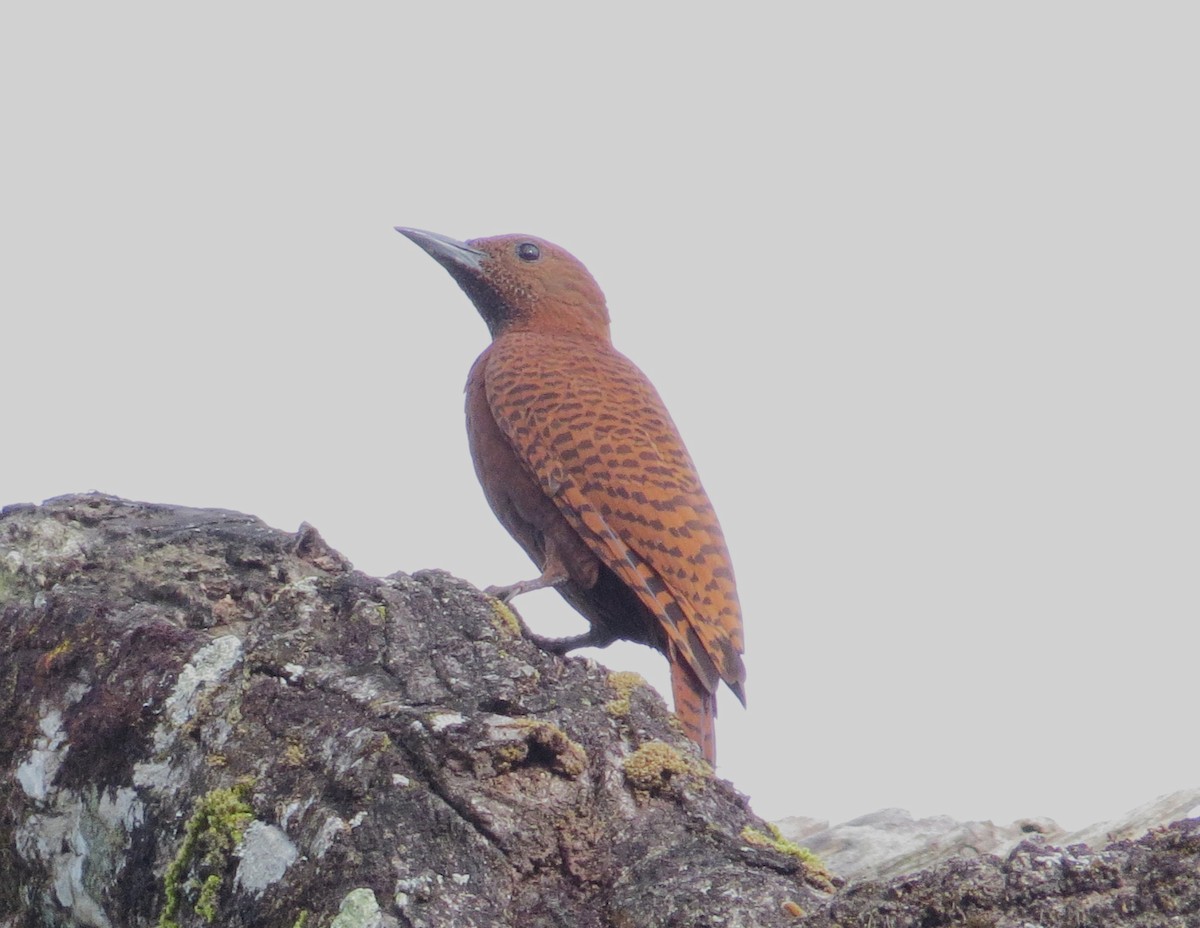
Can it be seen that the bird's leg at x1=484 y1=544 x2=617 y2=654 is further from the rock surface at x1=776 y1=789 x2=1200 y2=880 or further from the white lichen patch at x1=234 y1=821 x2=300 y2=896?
the white lichen patch at x1=234 y1=821 x2=300 y2=896

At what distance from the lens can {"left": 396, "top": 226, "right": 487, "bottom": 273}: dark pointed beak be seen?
888 cm

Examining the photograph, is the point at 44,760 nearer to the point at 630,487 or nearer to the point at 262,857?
the point at 262,857

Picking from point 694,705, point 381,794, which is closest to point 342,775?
point 381,794

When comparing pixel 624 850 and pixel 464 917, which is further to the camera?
pixel 624 850

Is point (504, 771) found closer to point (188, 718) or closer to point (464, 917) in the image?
point (464, 917)

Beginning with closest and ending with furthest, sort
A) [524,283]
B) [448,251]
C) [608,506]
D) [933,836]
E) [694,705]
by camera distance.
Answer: [933,836] < [694,705] < [608,506] < [524,283] < [448,251]

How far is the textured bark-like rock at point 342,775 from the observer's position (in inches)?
105

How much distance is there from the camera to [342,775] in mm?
2912

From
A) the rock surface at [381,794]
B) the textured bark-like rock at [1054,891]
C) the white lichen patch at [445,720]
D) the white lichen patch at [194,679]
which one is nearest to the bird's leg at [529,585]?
the rock surface at [381,794]

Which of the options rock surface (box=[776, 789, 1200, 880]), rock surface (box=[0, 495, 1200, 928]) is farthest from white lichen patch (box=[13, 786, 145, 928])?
rock surface (box=[776, 789, 1200, 880])

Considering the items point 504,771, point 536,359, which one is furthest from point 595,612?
point 504,771

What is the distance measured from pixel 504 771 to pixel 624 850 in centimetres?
31

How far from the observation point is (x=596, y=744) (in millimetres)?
3094

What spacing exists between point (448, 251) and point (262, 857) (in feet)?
21.5
